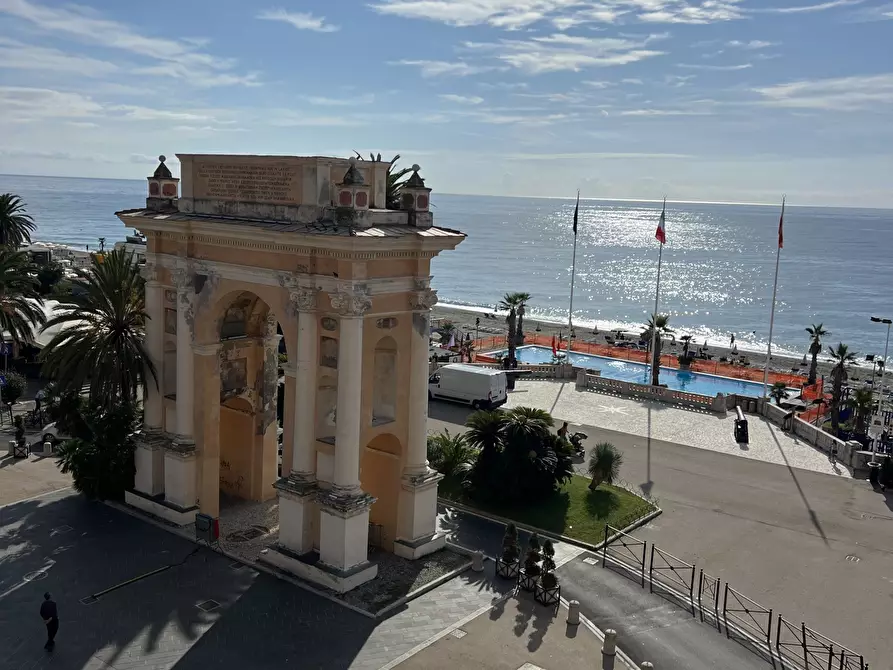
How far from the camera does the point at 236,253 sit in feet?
73.0

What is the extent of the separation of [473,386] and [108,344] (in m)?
20.5

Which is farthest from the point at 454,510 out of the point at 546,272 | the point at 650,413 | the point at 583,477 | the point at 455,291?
the point at 546,272

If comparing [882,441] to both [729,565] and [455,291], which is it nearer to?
[729,565]

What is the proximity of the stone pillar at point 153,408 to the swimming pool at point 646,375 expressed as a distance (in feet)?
114

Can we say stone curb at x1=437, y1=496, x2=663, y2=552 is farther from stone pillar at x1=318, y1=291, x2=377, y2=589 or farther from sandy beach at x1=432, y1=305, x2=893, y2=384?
sandy beach at x1=432, y1=305, x2=893, y2=384

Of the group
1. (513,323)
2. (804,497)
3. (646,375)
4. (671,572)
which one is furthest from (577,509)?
(646,375)

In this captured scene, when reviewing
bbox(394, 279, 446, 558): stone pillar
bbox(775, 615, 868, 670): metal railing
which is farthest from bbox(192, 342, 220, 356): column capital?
bbox(775, 615, 868, 670): metal railing

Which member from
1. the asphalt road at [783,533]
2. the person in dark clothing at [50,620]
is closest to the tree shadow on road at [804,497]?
the asphalt road at [783,533]

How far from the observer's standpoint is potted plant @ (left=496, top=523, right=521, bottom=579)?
70.9ft

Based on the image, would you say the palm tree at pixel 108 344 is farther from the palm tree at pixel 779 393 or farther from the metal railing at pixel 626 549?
the palm tree at pixel 779 393

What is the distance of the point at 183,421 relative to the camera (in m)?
24.2

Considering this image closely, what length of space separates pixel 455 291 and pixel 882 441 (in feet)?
357

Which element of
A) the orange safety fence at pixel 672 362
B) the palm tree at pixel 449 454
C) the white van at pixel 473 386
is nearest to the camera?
the palm tree at pixel 449 454

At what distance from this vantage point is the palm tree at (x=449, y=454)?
29.1 m
